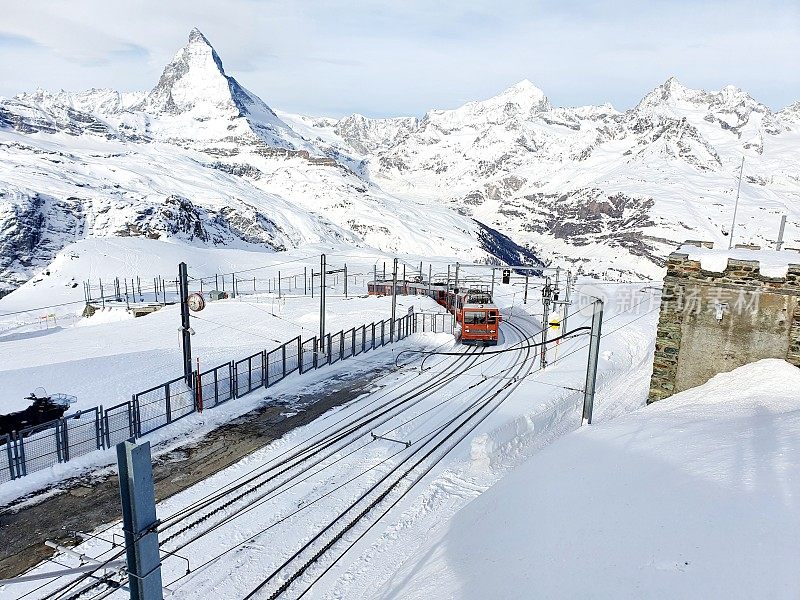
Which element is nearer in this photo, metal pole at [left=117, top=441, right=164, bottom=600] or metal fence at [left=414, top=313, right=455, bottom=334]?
metal pole at [left=117, top=441, right=164, bottom=600]

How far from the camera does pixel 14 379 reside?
23109 mm

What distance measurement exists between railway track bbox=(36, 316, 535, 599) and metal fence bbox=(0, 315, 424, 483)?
15.9 ft

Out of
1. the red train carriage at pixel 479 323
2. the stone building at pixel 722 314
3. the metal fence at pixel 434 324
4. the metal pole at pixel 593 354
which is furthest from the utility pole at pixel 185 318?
the metal fence at pixel 434 324

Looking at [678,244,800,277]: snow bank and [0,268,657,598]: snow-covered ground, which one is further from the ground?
[678,244,800,277]: snow bank

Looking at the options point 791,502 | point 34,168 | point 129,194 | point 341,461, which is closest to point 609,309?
point 341,461

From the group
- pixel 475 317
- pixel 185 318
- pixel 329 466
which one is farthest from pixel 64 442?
pixel 475 317

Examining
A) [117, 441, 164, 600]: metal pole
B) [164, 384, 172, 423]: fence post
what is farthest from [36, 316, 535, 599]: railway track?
[164, 384, 172, 423]: fence post

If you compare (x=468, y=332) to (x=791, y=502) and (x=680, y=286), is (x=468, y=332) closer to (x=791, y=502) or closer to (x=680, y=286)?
(x=680, y=286)

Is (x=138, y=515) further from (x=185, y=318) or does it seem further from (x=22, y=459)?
(x=185, y=318)

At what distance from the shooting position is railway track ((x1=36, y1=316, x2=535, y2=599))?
11062mm

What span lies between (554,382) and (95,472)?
1871 cm

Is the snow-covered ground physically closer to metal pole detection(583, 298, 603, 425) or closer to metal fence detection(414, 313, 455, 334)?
metal pole detection(583, 298, 603, 425)

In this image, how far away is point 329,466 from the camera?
15.1 metres

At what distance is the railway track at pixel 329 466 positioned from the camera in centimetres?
1106
